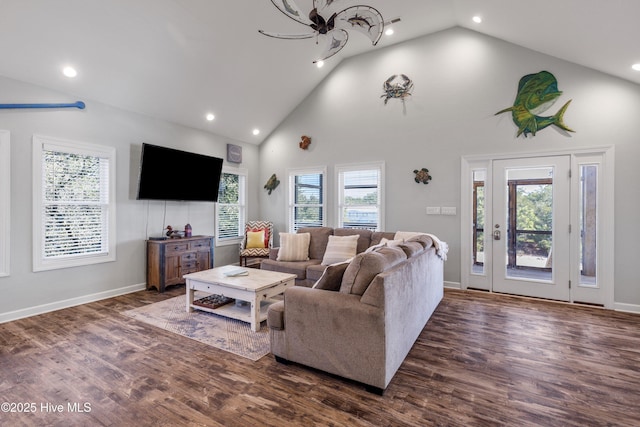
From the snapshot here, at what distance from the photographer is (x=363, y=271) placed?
2.26 metres

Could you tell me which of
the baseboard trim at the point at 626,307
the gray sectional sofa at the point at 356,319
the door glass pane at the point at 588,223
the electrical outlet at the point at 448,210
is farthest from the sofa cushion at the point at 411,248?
the baseboard trim at the point at 626,307

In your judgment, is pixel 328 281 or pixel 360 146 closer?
pixel 328 281

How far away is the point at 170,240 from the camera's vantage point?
4.74 m

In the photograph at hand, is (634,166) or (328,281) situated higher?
(634,166)

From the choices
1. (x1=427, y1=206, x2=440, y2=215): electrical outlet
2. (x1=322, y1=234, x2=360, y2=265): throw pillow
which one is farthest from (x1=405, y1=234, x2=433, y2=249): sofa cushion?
(x1=427, y1=206, x2=440, y2=215): electrical outlet

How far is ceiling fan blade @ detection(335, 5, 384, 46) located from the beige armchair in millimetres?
3964

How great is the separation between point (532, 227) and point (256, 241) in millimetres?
4628

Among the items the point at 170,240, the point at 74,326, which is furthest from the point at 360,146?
the point at 74,326

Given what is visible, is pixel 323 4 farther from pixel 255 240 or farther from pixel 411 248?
pixel 255 240

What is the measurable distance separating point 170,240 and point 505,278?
517 centimetres

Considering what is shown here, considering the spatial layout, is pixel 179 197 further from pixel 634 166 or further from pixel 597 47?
pixel 634 166

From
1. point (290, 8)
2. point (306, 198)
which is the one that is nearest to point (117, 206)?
point (306, 198)

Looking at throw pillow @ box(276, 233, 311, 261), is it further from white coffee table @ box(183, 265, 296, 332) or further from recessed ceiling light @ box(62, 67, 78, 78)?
recessed ceiling light @ box(62, 67, 78, 78)

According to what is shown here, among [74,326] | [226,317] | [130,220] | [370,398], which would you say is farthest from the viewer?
[130,220]
